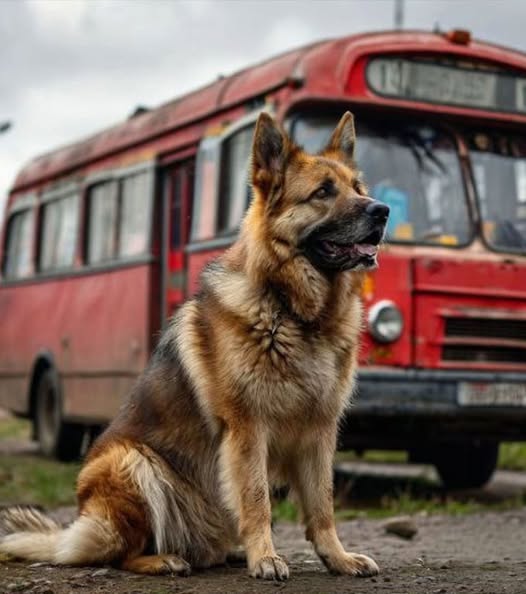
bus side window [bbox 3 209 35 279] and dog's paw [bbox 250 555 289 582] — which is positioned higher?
bus side window [bbox 3 209 35 279]

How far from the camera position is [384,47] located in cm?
1046

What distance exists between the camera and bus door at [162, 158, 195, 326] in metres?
11.9

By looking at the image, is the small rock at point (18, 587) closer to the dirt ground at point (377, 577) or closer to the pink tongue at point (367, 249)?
the dirt ground at point (377, 577)

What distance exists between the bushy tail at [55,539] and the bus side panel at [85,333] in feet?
19.4

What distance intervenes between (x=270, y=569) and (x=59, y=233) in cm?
979

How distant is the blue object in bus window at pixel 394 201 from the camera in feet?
33.2

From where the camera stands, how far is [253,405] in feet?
19.5

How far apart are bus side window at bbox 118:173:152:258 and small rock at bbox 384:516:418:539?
4.47 meters

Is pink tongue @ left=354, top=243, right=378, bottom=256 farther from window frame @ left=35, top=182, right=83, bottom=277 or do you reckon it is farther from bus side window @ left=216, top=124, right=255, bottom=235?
window frame @ left=35, top=182, right=83, bottom=277

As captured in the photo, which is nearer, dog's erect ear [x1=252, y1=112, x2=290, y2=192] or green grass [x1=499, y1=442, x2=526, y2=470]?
dog's erect ear [x1=252, y1=112, x2=290, y2=192]

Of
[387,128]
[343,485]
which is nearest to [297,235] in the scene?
[387,128]

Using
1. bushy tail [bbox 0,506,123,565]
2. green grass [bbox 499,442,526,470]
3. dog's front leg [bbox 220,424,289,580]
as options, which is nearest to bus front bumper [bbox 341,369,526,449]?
bushy tail [bbox 0,506,123,565]

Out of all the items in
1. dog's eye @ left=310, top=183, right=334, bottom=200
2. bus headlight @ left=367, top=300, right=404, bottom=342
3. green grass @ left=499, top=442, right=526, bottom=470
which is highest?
dog's eye @ left=310, top=183, right=334, bottom=200

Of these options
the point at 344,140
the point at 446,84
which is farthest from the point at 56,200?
the point at 344,140
